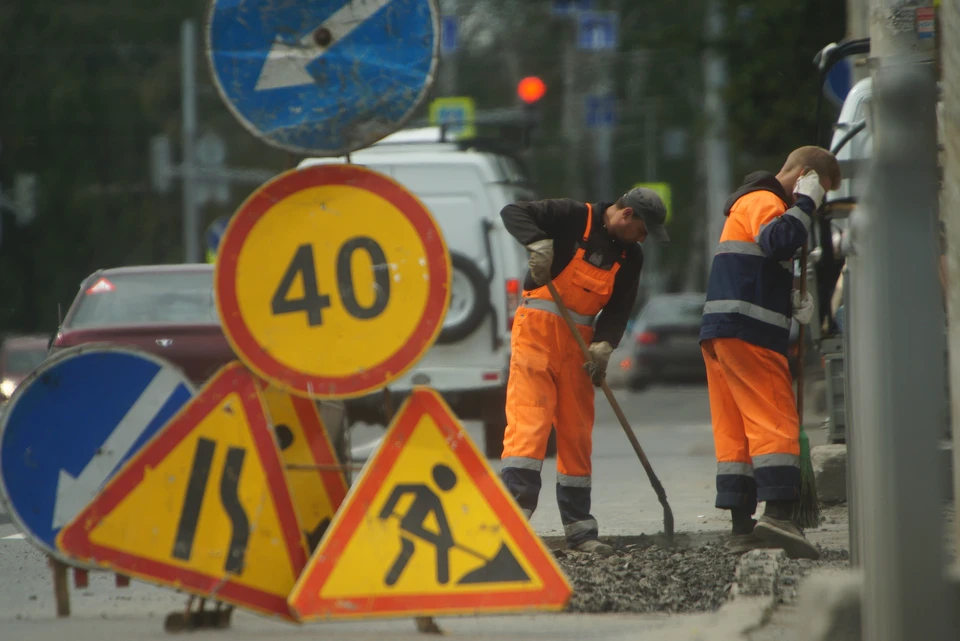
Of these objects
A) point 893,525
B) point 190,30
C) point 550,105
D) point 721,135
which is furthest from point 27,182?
point 893,525

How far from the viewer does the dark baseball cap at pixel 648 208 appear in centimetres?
647

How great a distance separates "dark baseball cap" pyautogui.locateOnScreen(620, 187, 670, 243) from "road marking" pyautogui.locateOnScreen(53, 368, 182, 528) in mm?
2508

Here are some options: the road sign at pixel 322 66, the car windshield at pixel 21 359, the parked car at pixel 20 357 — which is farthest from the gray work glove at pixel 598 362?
the car windshield at pixel 21 359

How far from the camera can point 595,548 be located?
6309 mm

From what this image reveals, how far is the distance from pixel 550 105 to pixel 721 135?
33938 millimetres

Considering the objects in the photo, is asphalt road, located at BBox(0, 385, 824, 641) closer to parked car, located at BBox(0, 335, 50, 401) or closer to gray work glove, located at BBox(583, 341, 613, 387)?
gray work glove, located at BBox(583, 341, 613, 387)

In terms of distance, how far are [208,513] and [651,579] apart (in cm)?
204

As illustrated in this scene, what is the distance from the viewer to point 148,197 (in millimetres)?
41500

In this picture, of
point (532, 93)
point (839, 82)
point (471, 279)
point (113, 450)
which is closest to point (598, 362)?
point (113, 450)

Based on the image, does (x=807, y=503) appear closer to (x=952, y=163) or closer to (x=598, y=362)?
(x=598, y=362)

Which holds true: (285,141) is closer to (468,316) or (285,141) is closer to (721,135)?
(468,316)

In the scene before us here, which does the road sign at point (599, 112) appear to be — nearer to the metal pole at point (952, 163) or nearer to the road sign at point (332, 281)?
the metal pole at point (952, 163)

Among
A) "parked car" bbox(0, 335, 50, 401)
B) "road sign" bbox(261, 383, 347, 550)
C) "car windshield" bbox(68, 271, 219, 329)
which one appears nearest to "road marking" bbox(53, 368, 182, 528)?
"road sign" bbox(261, 383, 347, 550)

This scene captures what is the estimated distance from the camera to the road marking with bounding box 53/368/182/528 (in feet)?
14.9
